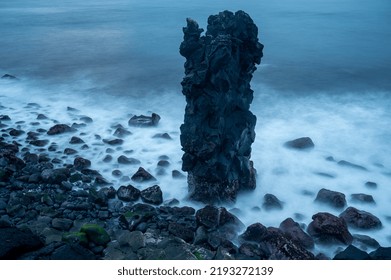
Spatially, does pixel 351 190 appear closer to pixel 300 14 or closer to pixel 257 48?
pixel 257 48

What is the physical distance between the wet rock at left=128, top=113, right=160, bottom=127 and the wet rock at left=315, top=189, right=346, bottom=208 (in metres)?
5.83

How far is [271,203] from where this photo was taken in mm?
8305

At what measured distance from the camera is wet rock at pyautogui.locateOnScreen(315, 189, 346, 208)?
827 cm

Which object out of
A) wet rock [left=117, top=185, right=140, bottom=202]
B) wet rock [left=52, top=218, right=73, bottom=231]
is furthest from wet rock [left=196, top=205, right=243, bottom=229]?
wet rock [left=52, top=218, right=73, bottom=231]

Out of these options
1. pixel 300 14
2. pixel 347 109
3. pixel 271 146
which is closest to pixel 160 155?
pixel 271 146

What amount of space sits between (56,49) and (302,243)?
20.3 m

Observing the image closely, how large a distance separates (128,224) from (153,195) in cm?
108

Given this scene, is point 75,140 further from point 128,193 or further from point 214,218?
point 214,218

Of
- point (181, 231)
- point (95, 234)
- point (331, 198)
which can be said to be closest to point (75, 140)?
point (95, 234)

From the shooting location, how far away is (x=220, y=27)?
823 centimetres

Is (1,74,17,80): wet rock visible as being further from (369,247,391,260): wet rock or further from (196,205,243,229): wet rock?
(369,247,391,260): wet rock

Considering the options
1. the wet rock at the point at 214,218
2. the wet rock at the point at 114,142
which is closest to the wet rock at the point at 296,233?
the wet rock at the point at 214,218

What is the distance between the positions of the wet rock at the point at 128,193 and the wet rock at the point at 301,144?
16.4 feet

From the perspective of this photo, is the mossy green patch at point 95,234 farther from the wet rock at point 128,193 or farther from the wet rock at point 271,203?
the wet rock at point 271,203
